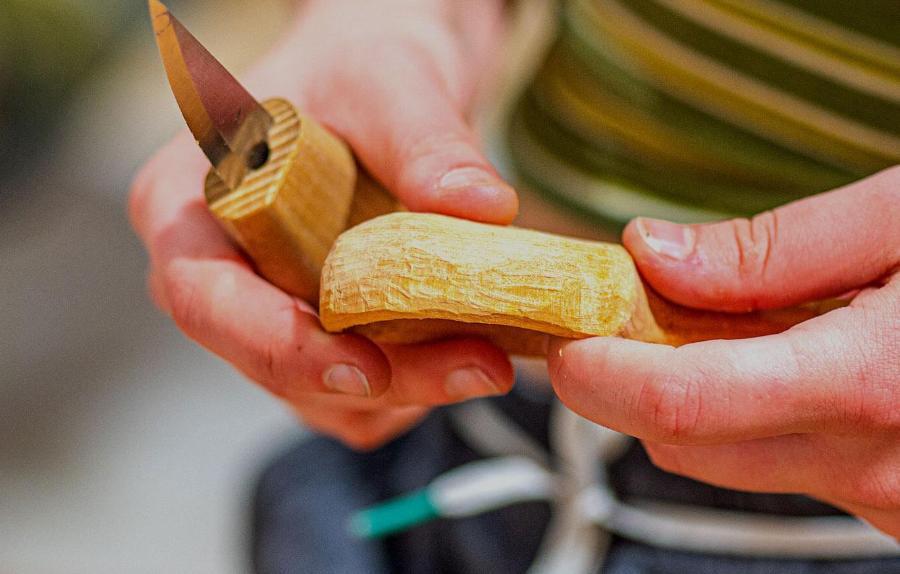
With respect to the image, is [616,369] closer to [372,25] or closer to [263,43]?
[372,25]

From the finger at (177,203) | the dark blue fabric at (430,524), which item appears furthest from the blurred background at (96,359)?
the finger at (177,203)

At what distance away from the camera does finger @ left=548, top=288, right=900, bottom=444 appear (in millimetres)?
293

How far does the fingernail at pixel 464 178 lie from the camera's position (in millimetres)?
353

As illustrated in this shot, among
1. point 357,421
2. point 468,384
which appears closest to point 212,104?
point 468,384

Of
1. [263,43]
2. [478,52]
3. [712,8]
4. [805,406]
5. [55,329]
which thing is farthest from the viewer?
[263,43]

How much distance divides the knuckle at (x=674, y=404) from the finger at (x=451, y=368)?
3.3 inches

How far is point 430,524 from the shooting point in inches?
24.1

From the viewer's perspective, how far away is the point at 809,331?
0.30 m

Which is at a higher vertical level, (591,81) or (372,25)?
(372,25)

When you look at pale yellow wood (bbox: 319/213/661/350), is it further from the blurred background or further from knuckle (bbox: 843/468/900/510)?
the blurred background

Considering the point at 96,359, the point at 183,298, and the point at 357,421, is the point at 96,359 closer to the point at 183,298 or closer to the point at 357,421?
the point at 357,421

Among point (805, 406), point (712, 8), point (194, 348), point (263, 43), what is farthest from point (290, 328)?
point (263, 43)

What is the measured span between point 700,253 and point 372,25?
26cm

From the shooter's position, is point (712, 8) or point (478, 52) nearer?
point (712, 8)
